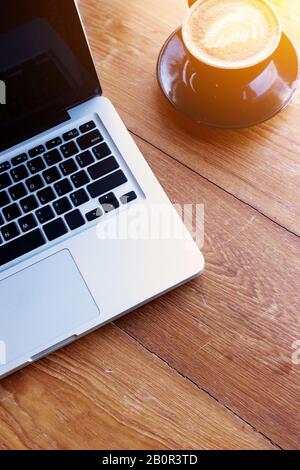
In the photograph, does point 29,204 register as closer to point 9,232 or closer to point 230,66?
point 9,232

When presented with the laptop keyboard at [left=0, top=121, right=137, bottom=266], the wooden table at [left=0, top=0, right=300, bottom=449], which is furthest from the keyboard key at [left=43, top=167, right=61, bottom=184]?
the wooden table at [left=0, top=0, right=300, bottom=449]

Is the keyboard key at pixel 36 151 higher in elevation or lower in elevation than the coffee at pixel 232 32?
lower

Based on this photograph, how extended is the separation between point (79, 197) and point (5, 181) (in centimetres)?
9

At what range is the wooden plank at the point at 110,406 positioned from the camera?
0.58m

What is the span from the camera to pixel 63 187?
0.63 meters

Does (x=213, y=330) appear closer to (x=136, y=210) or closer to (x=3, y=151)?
(x=136, y=210)

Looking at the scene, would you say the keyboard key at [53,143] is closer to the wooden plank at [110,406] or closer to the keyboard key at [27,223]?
the keyboard key at [27,223]

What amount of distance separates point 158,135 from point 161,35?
0.14 metres

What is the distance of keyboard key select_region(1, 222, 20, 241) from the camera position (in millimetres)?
619

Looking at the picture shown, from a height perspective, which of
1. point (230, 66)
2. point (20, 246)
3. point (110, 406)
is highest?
point (230, 66)

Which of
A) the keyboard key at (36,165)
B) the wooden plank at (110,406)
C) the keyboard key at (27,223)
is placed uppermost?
the keyboard key at (36,165)

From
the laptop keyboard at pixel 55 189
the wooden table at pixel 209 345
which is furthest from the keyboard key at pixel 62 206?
the wooden table at pixel 209 345

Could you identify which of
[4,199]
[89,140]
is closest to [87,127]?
[89,140]

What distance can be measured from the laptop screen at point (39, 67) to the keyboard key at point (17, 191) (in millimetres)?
54
